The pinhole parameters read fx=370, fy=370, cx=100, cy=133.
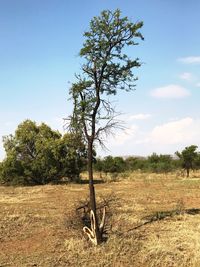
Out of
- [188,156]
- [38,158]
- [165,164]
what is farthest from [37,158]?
[165,164]

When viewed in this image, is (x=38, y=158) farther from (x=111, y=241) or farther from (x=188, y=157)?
(x=111, y=241)

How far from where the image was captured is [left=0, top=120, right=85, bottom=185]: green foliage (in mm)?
35688

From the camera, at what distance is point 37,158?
119 feet

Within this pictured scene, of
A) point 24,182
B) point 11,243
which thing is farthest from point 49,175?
point 11,243

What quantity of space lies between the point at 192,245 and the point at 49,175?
27373 mm

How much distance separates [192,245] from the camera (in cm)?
→ 1045

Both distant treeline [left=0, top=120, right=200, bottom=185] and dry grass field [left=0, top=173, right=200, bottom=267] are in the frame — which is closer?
dry grass field [left=0, top=173, right=200, bottom=267]

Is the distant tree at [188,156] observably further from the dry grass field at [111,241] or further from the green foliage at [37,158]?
the dry grass field at [111,241]

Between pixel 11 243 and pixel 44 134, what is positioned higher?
pixel 44 134

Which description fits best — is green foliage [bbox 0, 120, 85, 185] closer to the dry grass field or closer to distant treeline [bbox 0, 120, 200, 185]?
distant treeline [bbox 0, 120, 200, 185]

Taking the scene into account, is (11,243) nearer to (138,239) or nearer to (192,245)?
(138,239)

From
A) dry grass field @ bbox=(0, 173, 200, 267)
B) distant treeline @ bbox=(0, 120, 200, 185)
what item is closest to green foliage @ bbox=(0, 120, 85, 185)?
distant treeline @ bbox=(0, 120, 200, 185)

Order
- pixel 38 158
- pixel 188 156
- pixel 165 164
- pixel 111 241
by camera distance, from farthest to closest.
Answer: pixel 165 164, pixel 188 156, pixel 38 158, pixel 111 241

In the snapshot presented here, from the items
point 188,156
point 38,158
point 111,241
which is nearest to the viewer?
point 111,241
